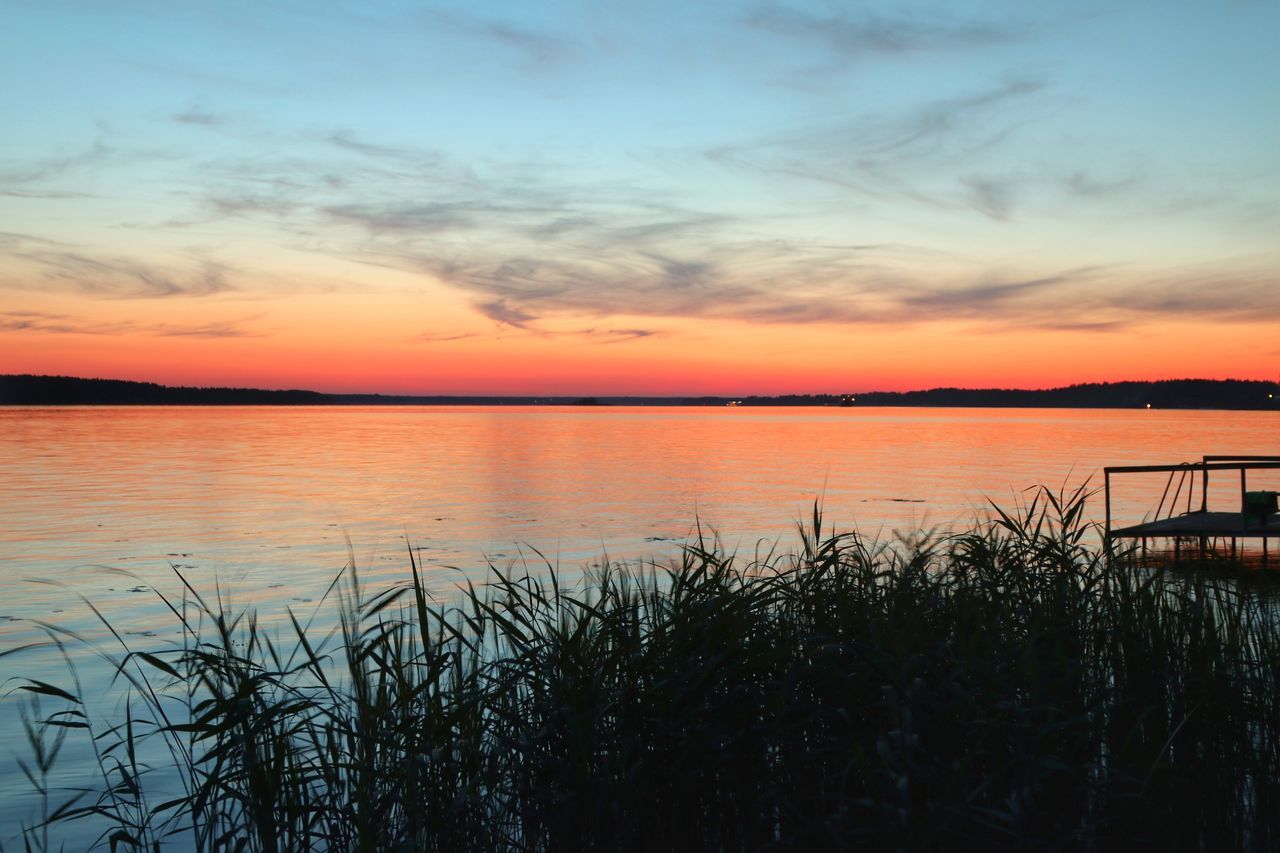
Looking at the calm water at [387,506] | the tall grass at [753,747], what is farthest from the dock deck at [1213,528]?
the tall grass at [753,747]

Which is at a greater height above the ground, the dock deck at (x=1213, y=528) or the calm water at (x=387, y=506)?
the dock deck at (x=1213, y=528)

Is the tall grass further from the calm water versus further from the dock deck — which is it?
the dock deck

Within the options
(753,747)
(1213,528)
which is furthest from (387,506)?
(753,747)

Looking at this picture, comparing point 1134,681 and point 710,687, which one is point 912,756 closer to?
point 710,687

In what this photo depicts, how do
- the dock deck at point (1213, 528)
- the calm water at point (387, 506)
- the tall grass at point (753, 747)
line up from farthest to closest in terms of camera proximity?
the calm water at point (387, 506)
the dock deck at point (1213, 528)
the tall grass at point (753, 747)

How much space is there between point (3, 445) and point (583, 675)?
77.7 metres

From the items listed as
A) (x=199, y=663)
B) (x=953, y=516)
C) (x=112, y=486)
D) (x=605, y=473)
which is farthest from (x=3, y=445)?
(x=199, y=663)

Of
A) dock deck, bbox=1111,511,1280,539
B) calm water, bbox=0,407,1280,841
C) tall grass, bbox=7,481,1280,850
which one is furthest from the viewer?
calm water, bbox=0,407,1280,841

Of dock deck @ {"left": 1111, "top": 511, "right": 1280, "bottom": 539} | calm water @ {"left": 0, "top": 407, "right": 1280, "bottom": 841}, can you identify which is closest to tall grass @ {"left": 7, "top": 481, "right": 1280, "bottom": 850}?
calm water @ {"left": 0, "top": 407, "right": 1280, "bottom": 841}

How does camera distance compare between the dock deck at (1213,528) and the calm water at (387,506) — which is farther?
the calm water at (387,506)

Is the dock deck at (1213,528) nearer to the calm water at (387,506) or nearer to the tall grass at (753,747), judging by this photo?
the calm water at (387,506)

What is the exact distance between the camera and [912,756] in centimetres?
577

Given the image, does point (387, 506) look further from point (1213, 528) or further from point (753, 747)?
point (753, 747)

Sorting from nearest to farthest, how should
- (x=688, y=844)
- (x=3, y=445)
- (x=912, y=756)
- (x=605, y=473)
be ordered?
(x=912, y=756), (x=688, y=844), (x=605, y=473), (x=3, y=445)
